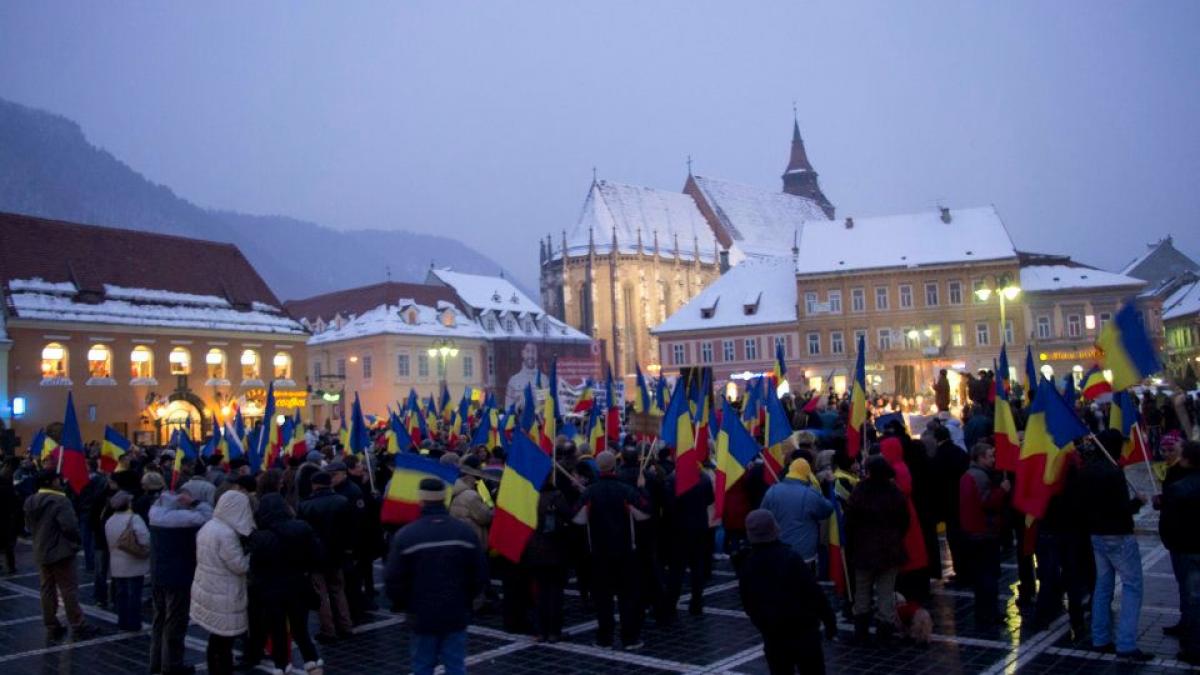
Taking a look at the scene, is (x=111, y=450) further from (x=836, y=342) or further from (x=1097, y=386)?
(x=836, y=342)

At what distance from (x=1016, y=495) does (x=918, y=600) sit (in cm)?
143

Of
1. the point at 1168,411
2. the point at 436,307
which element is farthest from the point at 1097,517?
the point at 436,307

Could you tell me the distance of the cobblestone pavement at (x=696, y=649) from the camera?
28.5 feet

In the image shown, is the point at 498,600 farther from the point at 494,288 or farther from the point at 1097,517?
the point at 494,288

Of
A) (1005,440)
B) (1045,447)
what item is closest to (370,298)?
(1005,440)

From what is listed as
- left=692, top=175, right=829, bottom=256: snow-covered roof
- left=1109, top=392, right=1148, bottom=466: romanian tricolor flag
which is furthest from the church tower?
left=1109, top=392, right=1148, bottom=466: romanian tricolor flag

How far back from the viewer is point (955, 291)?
2298 inches

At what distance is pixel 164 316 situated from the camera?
146 ft

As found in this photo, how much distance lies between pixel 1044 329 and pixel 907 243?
9398 mm

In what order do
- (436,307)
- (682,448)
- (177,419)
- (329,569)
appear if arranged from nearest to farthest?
(329,569) → (682,448) → (177,419) → (436,307)

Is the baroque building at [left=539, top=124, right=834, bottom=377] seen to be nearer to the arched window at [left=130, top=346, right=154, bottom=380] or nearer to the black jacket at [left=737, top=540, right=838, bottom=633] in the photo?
the arched window at [left=130, top=346, right=154, bottom=380]

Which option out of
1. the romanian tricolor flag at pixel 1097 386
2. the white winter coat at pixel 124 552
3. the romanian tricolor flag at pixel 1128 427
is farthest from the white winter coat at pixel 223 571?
the romanian tricolor flag at pixel 1097 386

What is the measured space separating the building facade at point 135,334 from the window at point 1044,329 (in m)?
41.9

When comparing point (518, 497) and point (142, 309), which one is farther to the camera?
point (142, 309)
